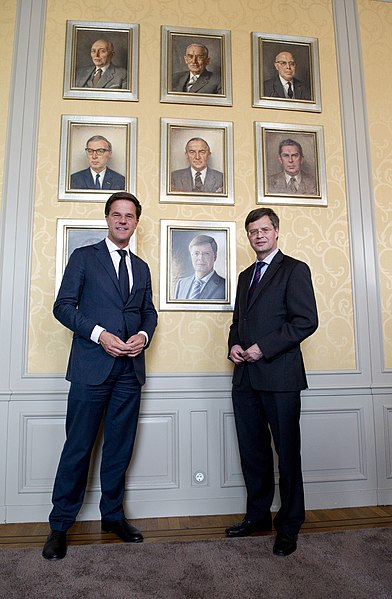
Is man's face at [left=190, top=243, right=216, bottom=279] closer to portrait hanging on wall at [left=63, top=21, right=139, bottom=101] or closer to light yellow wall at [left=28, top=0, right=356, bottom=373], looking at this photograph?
light yellow wall at [left=28, top=0, right=356, bottom=373]

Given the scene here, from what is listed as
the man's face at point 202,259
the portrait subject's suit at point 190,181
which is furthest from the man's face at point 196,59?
the man's face at point 202,259

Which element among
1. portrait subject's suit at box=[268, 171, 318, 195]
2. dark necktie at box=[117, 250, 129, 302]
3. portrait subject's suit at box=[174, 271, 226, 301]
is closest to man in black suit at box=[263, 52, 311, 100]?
portrait subject's suit at box=[268, 171, 318, 195]

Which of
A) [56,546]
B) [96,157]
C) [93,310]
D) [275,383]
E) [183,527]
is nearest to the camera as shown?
[56,546]

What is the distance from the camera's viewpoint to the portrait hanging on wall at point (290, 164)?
2967 millimetres

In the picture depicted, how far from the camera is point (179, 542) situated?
2.14 meters

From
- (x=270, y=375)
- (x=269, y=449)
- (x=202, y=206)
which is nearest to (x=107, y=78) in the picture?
(x=202, y=206)

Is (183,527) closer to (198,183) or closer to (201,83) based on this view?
(198,183)

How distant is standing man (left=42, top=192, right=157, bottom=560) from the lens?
2.16 meters

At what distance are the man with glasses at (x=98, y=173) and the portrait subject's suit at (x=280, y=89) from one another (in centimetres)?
116

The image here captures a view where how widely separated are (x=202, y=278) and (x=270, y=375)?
88 cm

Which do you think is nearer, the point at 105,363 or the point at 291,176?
the point at 105,363

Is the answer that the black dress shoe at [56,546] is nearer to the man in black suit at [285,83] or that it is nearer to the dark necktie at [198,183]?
the dark necktie at [198,183]

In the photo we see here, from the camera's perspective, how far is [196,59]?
3.06 m

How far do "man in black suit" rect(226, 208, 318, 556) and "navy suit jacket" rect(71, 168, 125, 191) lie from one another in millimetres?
970
